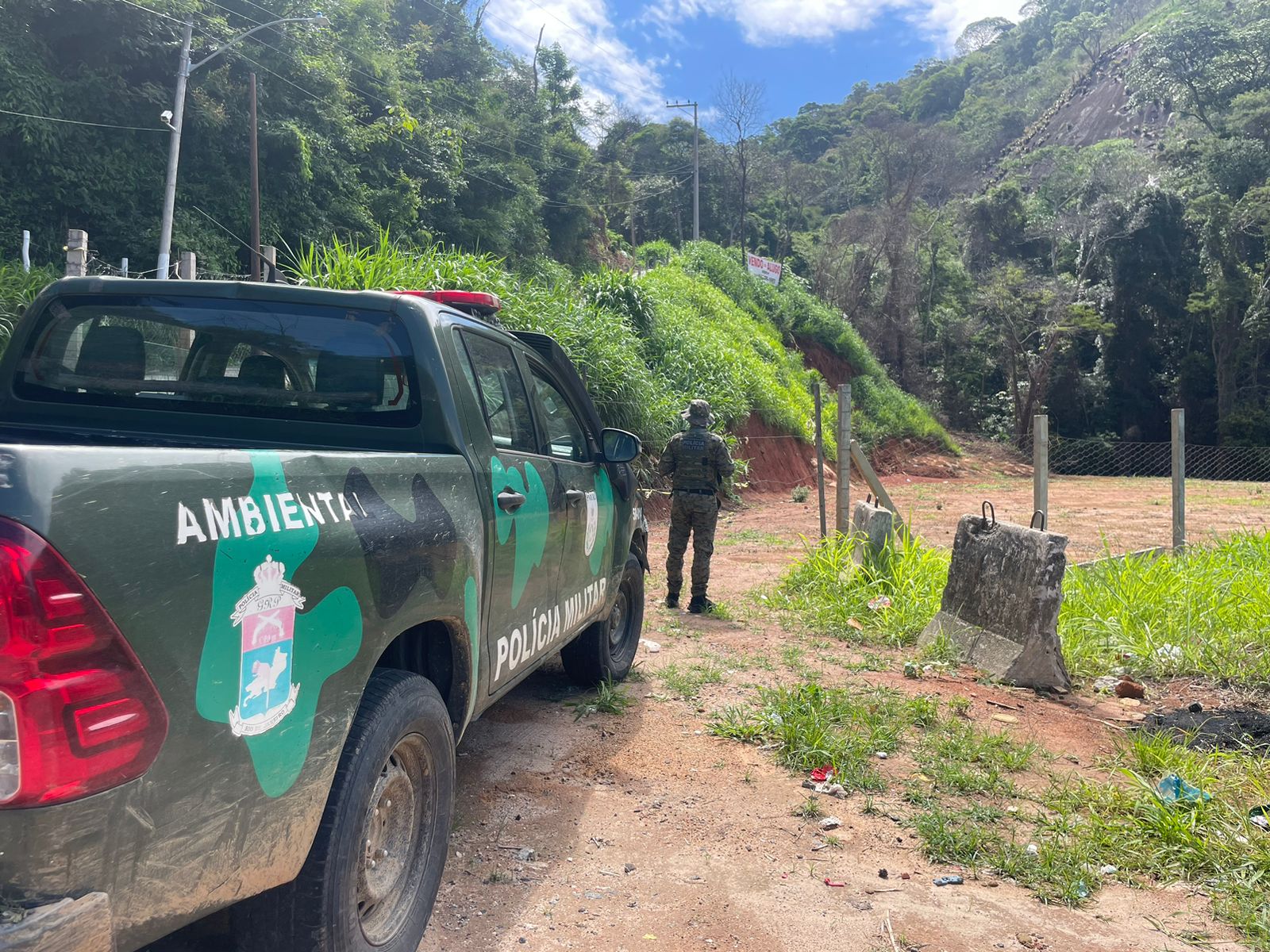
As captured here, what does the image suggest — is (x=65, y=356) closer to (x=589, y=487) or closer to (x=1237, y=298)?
(x=589, y=487)

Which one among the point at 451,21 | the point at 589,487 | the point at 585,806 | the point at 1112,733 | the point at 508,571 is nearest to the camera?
the point at 508,571

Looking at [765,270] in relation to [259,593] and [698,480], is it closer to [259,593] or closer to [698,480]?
[698,480]

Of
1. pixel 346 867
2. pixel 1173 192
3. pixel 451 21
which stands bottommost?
pixel 346 867

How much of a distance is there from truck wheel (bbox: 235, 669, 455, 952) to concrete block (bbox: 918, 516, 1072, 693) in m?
4.14

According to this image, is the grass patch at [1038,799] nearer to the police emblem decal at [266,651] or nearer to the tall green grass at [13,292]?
the police emblem decal at [266,651]

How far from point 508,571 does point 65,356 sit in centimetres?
170

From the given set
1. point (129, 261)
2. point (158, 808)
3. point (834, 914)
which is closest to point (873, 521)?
point (834, 914)

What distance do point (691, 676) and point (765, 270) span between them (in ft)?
91.4

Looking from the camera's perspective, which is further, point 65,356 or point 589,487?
point 589,487

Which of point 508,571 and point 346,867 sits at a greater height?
point 508,571

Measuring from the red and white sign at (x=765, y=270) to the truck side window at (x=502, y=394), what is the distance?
2846 cm

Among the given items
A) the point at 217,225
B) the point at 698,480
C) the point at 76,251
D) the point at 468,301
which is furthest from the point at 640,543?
the point at 217,225

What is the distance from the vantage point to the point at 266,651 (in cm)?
190

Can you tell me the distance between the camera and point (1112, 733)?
16.1 feet
